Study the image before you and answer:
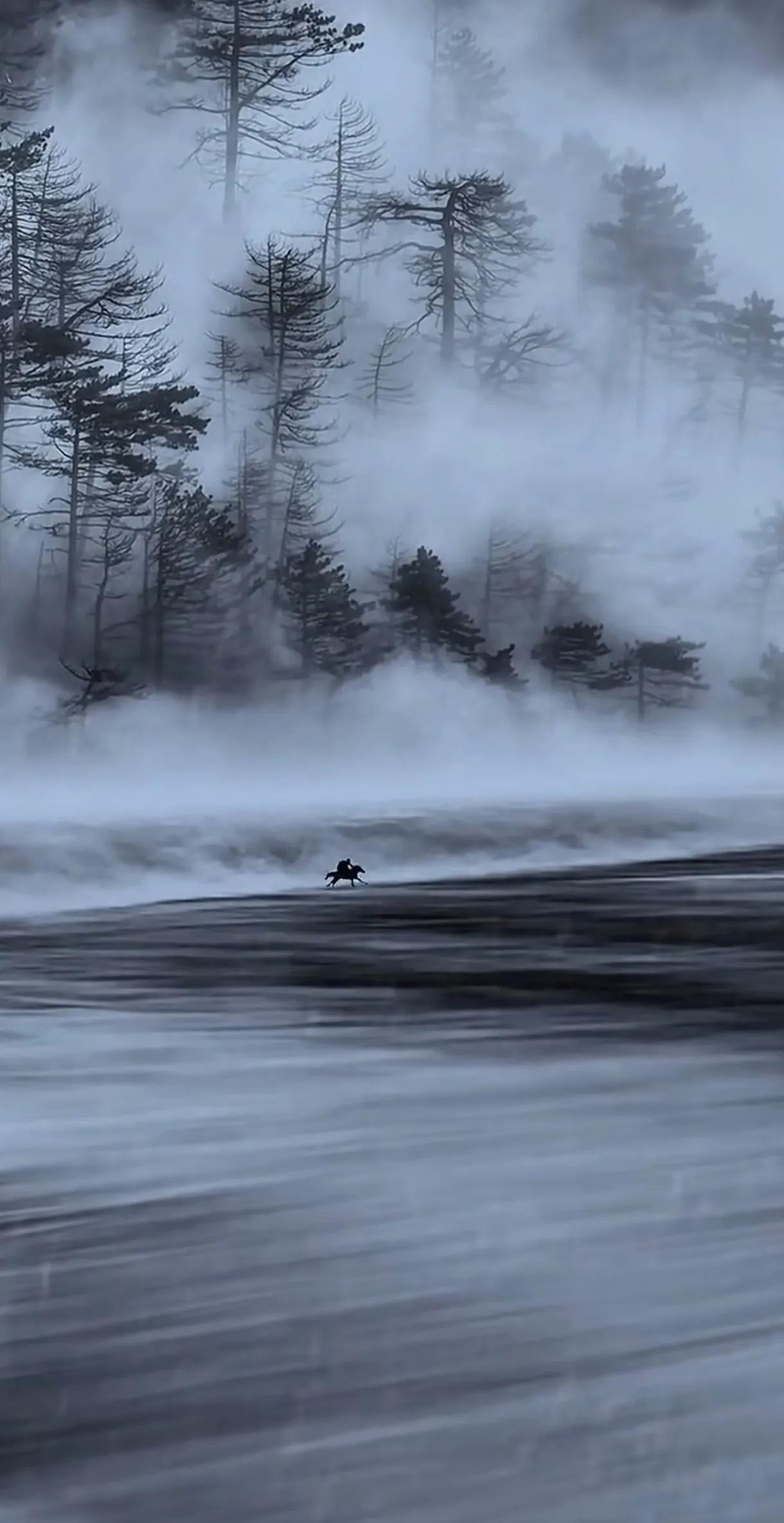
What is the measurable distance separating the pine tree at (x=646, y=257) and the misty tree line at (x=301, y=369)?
0.45 ft

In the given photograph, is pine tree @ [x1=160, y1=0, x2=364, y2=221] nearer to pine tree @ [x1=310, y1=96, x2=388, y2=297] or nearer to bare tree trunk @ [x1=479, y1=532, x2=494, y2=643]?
pine tree @ [x1=310, y1=96, x2=388, y2=297]

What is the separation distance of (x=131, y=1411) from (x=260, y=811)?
2859 cm

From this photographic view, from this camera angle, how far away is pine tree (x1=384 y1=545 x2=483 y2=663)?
165 ft

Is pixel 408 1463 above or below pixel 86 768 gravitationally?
below

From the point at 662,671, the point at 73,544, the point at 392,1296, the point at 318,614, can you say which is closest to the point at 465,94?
the point at 662,671

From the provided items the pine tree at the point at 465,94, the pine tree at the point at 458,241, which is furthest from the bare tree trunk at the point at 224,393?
the pine tree at the point at 465,94

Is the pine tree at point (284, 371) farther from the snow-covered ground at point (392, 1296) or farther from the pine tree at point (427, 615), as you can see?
the snow-covered ground at point (392, 1296)

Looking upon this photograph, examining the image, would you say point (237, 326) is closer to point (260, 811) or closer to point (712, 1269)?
point (260, 811)

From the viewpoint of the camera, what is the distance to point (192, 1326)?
567 cm

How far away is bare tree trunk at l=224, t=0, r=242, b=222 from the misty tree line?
4.6 inches

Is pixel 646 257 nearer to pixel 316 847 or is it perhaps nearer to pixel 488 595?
pixel 488 595

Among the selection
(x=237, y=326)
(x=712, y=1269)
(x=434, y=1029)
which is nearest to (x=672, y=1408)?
(x=712, y=1269)

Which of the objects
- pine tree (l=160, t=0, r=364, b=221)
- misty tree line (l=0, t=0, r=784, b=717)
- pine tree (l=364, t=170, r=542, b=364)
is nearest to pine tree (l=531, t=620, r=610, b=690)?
misty tree line (l=0, t=0, r=784, b=717)

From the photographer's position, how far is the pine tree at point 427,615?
50188 millimetres
